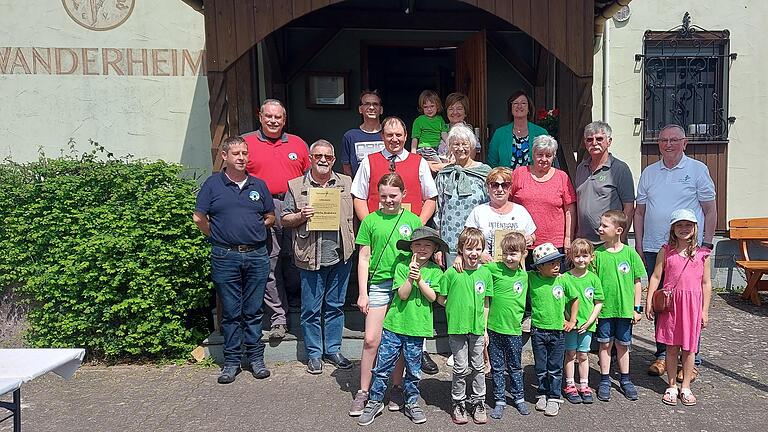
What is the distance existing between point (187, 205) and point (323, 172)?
4.56 feet

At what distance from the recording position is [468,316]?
3.69 meters

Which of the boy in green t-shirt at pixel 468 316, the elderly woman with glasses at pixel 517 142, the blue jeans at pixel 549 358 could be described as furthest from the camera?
the elderly woman with glasses at pixel 517 142

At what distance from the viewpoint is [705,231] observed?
4488 mm

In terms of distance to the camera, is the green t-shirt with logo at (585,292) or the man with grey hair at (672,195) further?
the man with grey hair at (672,195)

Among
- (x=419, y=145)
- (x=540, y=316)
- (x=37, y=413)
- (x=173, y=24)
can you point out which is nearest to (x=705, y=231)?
(x=540, y=316)

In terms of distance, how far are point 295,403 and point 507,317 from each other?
1.56m

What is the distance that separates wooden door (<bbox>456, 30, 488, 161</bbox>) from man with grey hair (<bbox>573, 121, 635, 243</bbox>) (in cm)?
215

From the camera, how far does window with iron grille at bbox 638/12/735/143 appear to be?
7.59 metres

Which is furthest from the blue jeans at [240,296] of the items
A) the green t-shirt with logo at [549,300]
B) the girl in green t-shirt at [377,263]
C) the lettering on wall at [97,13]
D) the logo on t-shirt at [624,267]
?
the lettering on wall at [97,13]

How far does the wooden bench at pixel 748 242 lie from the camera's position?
22.6 feet

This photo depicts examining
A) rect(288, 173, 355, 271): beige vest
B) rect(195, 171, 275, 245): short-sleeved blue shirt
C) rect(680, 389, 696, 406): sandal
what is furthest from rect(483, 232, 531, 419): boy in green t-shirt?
rect(195, 171, 275, 245): short-sleeved blue shirt

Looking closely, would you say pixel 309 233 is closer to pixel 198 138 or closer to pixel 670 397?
pixel 670 397

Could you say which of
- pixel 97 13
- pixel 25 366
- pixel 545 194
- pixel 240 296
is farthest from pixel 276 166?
pixel 97 13

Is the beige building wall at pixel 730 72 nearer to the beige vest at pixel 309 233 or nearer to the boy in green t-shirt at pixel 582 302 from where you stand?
the boy in green t-shirt at pixel 582 302
